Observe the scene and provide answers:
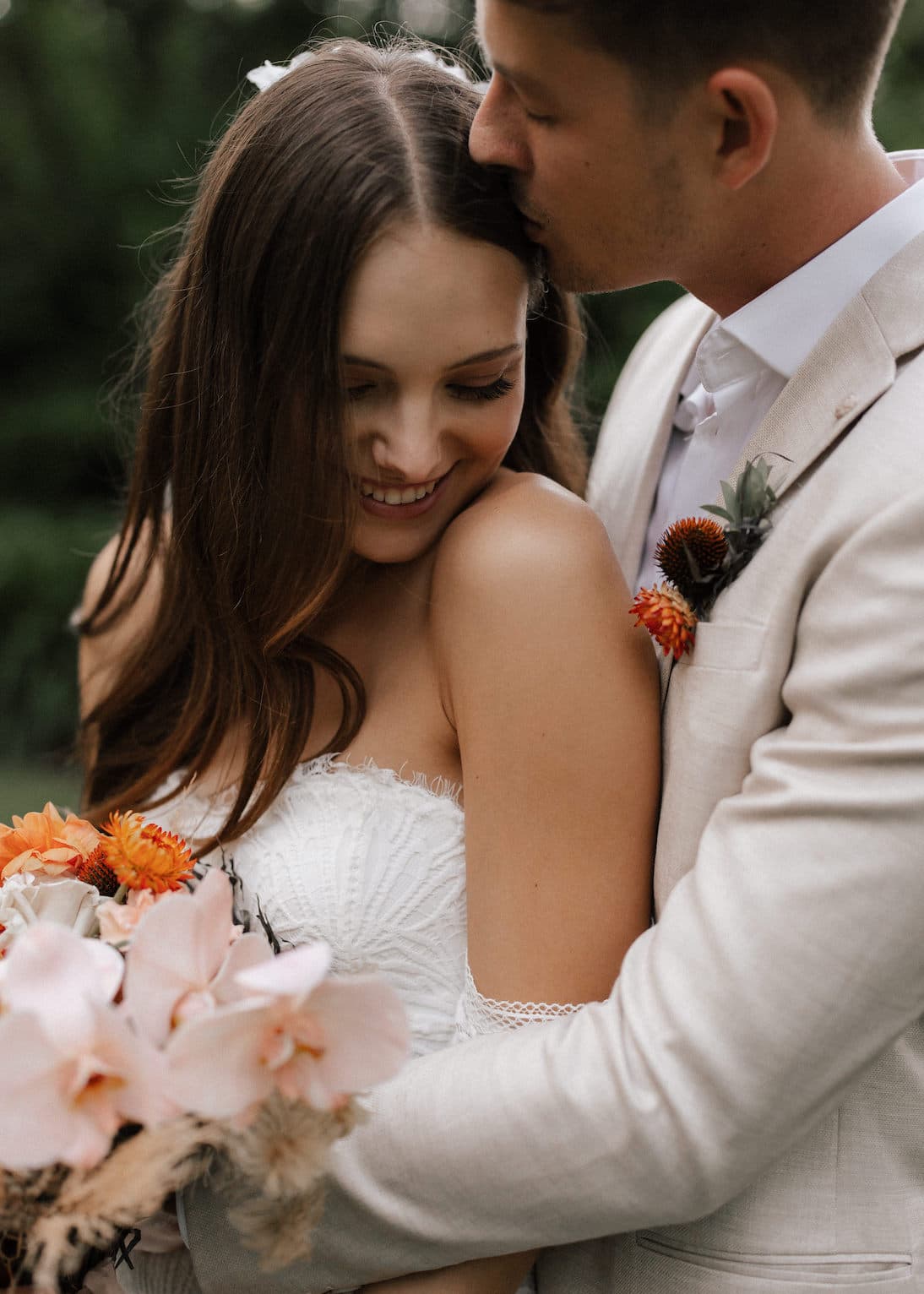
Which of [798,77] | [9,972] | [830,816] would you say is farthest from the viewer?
[798,77]

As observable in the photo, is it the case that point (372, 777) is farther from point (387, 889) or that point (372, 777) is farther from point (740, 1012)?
point (740, 1012)

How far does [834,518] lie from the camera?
1751mm

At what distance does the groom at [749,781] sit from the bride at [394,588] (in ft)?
0.42

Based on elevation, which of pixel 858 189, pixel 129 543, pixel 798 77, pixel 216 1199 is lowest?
pixel 216 1199

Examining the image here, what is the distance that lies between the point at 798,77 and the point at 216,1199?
6.25ft

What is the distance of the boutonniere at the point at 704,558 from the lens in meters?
1.90

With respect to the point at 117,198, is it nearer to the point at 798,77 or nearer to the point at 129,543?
the point at 129,543

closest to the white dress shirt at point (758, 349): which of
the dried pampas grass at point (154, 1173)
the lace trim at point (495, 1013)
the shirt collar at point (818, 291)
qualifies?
the shirt collar at point (818, 291)

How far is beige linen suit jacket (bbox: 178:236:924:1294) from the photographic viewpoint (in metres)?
1.64

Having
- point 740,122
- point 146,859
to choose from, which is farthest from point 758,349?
point 146,859

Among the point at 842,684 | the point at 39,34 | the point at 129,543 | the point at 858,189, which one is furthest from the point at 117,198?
the point at 842,684

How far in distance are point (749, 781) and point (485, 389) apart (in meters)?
0.87

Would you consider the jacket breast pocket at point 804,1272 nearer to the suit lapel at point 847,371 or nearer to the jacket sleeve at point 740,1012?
the jacket sleeve at point 740,1012

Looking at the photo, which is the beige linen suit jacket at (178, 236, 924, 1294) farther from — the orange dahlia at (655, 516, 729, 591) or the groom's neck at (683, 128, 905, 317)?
the groom's neck at (683, 128, 905, 317)
